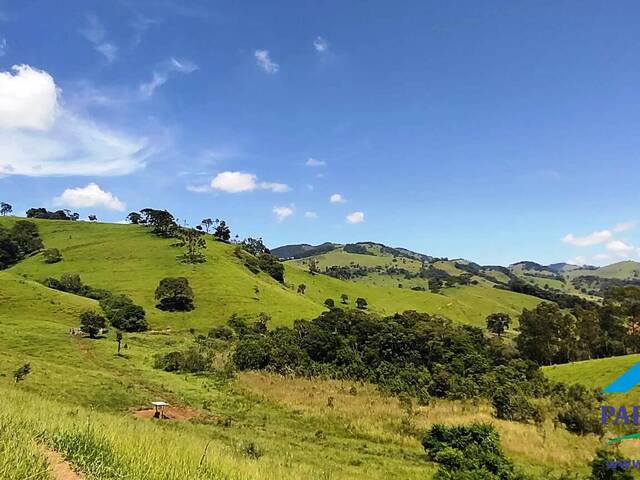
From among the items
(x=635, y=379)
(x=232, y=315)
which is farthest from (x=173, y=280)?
(x=635, y=379)

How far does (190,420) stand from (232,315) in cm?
6879

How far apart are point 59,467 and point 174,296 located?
A: 3731 inches

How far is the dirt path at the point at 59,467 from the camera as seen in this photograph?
21.1 ft

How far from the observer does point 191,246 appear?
135 m

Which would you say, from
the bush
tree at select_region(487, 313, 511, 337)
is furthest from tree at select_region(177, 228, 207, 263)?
the bush

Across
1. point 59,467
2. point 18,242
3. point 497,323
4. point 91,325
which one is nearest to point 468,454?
point 59,467

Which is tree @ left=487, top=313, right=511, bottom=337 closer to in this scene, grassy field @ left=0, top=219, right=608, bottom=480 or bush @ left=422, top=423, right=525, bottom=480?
grassy field @ left=0, top=219, right=608, bottom=480

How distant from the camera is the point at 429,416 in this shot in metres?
30.9

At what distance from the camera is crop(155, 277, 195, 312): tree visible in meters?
96.3

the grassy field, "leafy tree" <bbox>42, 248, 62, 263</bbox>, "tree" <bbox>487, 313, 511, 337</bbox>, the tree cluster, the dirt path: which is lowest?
"tree" <bbox>487, 313, 511, 337</bbox>

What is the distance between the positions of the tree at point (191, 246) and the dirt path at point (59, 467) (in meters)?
121

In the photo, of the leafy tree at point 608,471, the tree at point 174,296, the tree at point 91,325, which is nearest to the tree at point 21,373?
the tree at point 91,325

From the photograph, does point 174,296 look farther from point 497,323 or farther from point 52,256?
A: point 497,323

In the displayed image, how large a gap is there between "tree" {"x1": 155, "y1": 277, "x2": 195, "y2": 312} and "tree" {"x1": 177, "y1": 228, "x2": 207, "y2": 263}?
2627cm
